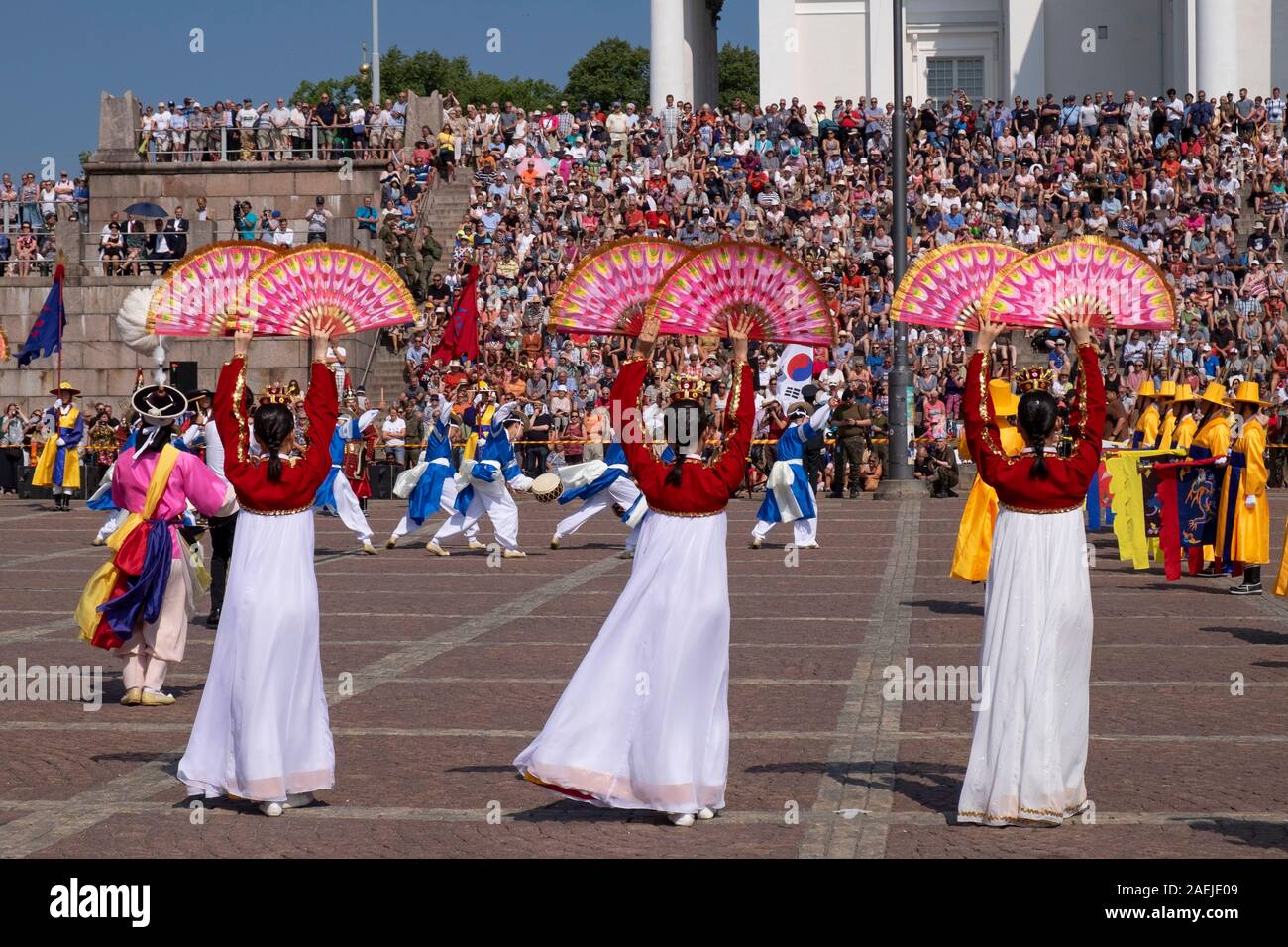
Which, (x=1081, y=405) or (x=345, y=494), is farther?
(x=345, y=494)

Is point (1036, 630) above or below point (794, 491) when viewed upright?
above

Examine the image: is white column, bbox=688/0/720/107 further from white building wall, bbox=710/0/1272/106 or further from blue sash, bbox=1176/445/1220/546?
blue sash, bbox=1176/445/1220/546

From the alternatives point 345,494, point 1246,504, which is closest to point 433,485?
point 345,494

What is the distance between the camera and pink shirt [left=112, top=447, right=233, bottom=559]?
1119cm

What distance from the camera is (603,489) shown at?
20.9 metres

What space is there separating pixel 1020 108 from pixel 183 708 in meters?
29.3

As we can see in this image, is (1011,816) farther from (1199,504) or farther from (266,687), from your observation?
(1199,504)

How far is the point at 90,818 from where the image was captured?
305 inches

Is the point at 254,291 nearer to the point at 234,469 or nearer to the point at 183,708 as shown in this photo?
the point at 234,469

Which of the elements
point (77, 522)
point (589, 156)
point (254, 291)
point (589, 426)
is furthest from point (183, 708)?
point (589, 156)

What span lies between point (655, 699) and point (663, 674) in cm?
12

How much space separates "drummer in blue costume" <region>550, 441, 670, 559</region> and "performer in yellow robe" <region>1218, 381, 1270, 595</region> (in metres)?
6.01

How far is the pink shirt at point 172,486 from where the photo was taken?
11188 millimetres

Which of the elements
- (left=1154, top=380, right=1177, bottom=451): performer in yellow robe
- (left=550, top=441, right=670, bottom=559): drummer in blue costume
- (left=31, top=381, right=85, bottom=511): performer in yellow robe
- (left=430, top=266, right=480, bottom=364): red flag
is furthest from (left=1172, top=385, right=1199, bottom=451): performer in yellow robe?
(left=31, top=381, right=85, bottom=511): performer in yellow robe
